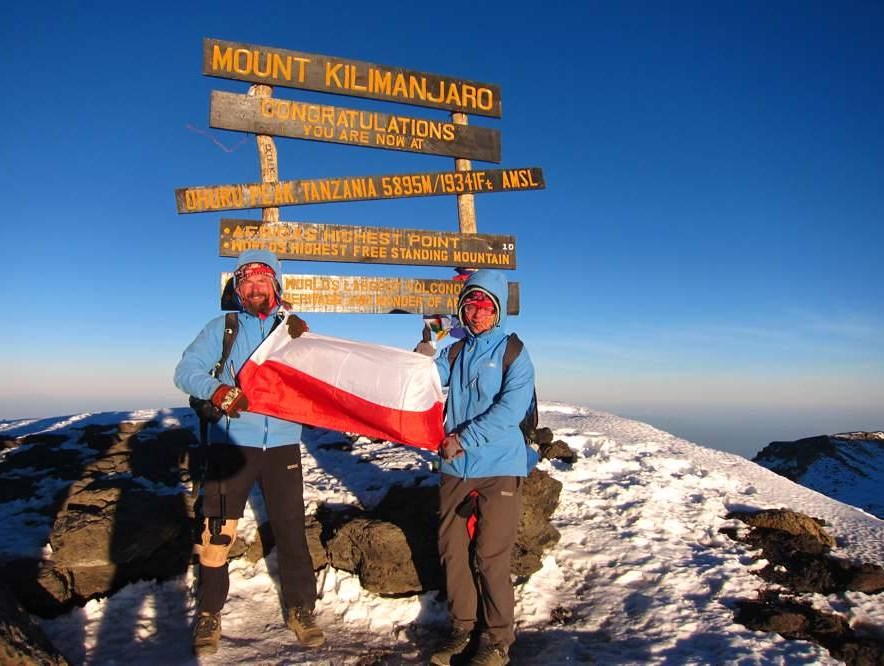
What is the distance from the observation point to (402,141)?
9711 mm

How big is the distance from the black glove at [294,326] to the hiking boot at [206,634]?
2265 millimetres

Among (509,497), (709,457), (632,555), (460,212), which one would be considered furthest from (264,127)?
(709,457)

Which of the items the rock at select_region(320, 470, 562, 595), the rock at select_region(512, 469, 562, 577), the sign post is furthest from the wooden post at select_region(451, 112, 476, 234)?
the rock at select_region(320, 470, 562, 595)

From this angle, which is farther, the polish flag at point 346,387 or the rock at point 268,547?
the rock at point 268,547

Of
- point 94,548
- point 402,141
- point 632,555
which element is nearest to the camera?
point 94,548

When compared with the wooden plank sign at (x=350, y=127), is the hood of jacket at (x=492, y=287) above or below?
below

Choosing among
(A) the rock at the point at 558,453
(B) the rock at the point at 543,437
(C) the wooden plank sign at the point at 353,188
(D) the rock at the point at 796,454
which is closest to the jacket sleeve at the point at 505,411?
(A) the rock at the point at 558,453

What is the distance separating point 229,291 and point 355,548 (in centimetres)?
437

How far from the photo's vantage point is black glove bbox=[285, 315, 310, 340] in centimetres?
508

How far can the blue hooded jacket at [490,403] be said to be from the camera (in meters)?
4.47

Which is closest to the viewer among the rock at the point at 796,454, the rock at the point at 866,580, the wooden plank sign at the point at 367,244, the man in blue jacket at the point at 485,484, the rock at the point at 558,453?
the man in blue jacket at the point at 485,484

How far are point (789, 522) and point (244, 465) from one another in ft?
20.2

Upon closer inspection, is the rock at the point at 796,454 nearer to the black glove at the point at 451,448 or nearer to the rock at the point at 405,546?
the rock at the point at 405,546

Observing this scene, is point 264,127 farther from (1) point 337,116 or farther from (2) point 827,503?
(2) point 827,503
